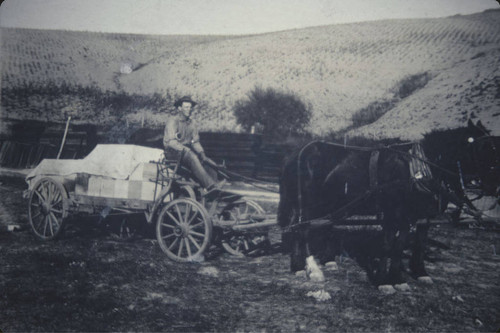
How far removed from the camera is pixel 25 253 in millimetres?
4355

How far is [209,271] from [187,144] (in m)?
2.07

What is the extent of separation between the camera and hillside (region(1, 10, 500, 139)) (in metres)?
13.6

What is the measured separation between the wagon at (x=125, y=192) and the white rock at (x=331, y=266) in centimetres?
107

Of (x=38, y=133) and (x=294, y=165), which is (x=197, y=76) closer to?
(x=38, y=133)

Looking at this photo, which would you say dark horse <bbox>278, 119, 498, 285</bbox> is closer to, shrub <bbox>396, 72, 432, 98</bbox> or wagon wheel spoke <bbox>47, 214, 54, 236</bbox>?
wagon wheel spoke <bbox>47, 214, 54, 236</bbox>

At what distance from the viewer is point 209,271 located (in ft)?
14.4

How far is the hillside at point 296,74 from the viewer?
13596 mm

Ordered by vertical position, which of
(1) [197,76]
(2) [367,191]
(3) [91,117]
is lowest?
(2) [367,191]

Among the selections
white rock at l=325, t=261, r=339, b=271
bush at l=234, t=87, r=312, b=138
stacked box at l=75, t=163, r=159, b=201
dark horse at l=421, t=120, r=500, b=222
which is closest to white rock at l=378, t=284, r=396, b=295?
white rock at l=325, t=261, r=339, b=271

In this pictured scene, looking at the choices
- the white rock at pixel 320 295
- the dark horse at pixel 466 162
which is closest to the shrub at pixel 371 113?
the dark horse at pixel 466 162

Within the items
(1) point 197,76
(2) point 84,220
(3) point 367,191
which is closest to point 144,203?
(2) point 84,220

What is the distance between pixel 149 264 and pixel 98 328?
1.69 m

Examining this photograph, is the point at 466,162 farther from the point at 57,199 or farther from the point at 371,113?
the point at 371,113

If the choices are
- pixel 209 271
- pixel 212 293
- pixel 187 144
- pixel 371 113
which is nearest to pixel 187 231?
pixel 209 271
